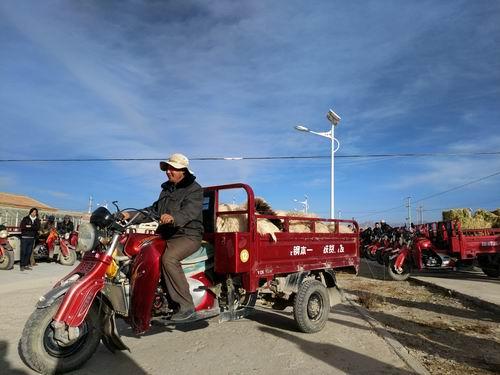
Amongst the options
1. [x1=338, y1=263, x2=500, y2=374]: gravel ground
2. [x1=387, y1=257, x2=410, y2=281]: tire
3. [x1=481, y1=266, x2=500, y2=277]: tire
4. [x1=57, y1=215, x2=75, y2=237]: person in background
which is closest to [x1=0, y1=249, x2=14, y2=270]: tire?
[x1=57, y1=215, x2=75, y2=237]: person in background

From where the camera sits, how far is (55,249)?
17.0 metres

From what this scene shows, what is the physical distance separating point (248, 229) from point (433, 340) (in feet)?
9.92

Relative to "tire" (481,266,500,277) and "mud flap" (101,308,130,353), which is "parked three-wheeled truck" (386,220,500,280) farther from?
"mud flap" (101,308,130,353)

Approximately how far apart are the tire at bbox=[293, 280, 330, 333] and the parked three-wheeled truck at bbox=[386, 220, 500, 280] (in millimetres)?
7876

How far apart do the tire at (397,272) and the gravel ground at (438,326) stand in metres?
1.79

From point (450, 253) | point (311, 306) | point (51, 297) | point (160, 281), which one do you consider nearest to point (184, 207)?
point (160, 281)

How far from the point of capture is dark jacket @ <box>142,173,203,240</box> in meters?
5.08

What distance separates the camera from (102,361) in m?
4.81

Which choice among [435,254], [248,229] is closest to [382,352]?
[248,229]

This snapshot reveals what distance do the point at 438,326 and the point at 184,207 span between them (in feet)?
15.4

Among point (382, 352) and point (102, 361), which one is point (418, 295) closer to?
point (382, 352)

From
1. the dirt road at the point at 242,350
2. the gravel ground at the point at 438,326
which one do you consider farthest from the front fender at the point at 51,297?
the gravel ground at the point at 438,326

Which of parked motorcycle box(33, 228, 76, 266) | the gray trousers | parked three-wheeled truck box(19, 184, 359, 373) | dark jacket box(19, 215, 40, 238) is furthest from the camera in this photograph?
parked motorcycle box(33, 228, 76, 266)

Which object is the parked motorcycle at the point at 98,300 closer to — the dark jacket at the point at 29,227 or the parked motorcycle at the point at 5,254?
the dark jacket at the point at 29,227
